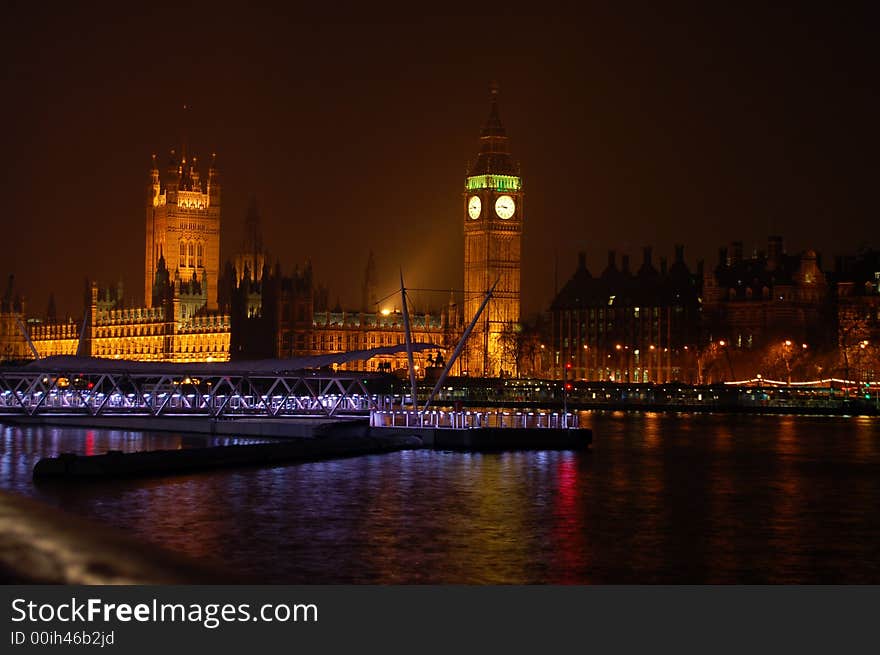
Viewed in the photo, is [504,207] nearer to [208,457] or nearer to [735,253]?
[735,253]

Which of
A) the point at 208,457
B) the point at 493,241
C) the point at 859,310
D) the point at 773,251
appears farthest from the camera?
the point at 493,241

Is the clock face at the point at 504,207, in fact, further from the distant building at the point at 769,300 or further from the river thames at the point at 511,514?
the river thames at the point at 511,514

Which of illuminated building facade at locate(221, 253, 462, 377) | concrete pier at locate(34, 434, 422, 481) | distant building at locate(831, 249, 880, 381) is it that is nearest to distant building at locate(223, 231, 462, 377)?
illuminated building facade at locate(221, 253, 462, 377)

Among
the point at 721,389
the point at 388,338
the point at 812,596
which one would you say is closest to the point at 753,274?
the point at 721,389

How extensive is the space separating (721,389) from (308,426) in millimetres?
64678

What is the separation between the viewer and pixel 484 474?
5256cm

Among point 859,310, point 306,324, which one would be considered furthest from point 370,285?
point 859,310

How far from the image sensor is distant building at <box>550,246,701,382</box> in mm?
159750

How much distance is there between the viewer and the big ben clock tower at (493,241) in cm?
17888

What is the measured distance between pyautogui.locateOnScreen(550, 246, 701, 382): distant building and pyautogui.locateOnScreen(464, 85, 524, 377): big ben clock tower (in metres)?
5.94

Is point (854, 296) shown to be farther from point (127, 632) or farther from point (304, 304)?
point (127, 632)

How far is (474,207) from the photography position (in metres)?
181

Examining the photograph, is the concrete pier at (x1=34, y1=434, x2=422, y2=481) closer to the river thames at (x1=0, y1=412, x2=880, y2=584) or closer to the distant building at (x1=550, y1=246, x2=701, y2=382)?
the river thames at (x1=0, y1=412, x2=880, y2=584)

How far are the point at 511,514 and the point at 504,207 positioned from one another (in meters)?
141
